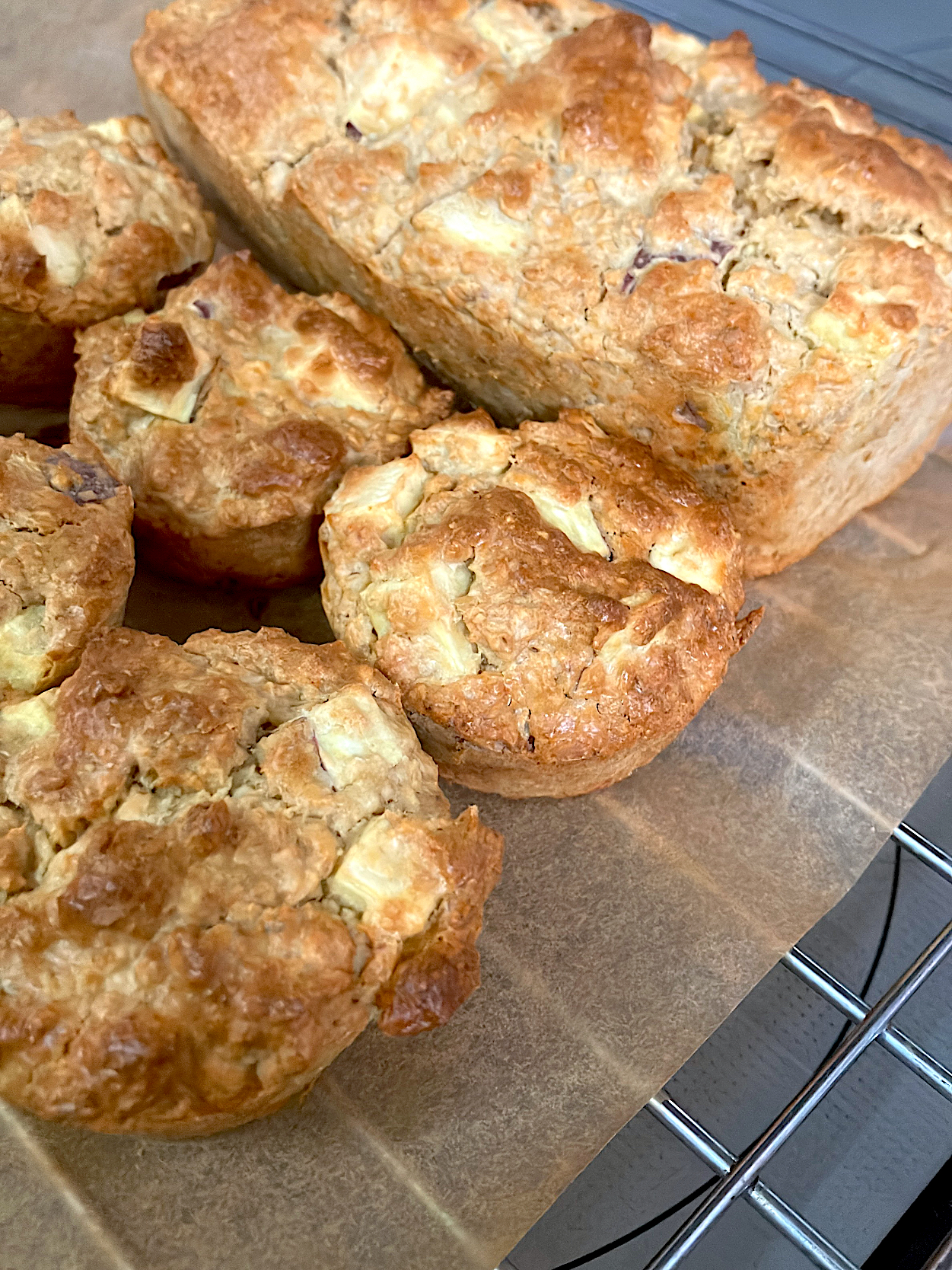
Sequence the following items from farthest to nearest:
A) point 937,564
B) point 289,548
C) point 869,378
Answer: point 937,564 → point 289,548 → point 869,378

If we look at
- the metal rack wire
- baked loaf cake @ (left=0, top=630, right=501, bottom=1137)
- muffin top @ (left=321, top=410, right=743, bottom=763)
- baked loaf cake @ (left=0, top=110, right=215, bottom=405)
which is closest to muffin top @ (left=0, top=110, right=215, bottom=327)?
→ baked loaf cake @ (left=0, top=110, right=215, bottom=405)

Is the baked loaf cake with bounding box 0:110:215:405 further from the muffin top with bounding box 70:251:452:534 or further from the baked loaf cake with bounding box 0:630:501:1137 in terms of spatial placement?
the baked loaf cake with bounding box 0:630:501:1137

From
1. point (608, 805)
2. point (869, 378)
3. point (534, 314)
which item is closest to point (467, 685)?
point (608, 805)

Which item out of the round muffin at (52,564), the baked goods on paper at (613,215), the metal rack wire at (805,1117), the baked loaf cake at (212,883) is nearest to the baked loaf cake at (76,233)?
the baked goods on paper at (613,215)

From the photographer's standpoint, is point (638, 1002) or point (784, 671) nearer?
point (638, 1002)

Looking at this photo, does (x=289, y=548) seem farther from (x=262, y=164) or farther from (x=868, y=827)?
(x=868, y=827)

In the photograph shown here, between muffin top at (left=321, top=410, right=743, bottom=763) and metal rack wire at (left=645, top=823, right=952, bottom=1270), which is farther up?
muffin top at (left=321, top=410, right=743, bottom=763)

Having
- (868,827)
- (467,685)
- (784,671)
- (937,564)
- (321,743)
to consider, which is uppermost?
(937,564)
